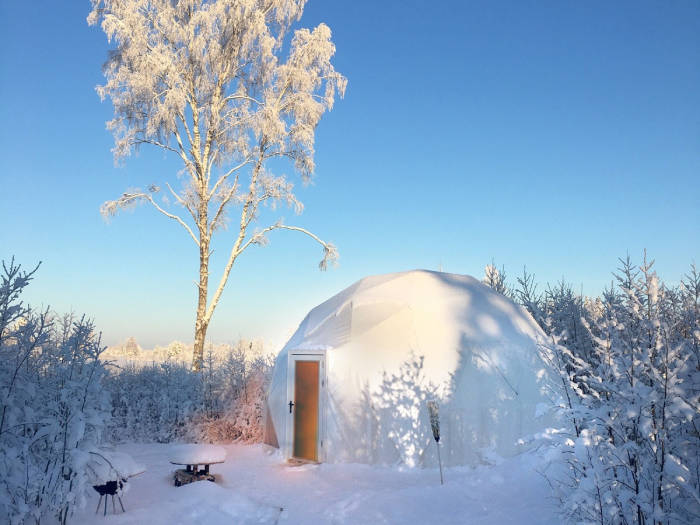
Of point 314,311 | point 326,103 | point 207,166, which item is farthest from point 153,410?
point 326,103

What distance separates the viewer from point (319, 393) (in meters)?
9.32

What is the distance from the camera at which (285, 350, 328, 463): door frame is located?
29.7 feet

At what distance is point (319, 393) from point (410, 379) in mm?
1809

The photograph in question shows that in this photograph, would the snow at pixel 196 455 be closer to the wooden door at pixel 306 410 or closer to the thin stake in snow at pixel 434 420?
the wooden door at pixel 306 410

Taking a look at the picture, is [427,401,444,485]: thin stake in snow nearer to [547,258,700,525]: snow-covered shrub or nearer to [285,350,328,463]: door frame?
[285,350,328,463]: door frame

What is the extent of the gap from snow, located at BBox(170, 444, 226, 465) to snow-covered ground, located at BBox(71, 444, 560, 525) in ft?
0.68

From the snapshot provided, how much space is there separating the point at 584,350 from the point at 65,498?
485 inches

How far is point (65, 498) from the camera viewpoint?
5246 mm

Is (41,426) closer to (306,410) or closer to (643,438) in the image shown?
(306,410)

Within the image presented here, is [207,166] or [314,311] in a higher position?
[207,166]

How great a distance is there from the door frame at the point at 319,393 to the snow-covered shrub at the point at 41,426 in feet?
13.6

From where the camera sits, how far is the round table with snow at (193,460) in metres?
7.86

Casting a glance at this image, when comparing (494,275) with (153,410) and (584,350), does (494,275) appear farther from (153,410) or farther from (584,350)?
(153,410)

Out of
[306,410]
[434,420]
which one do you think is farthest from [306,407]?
[434,420]
